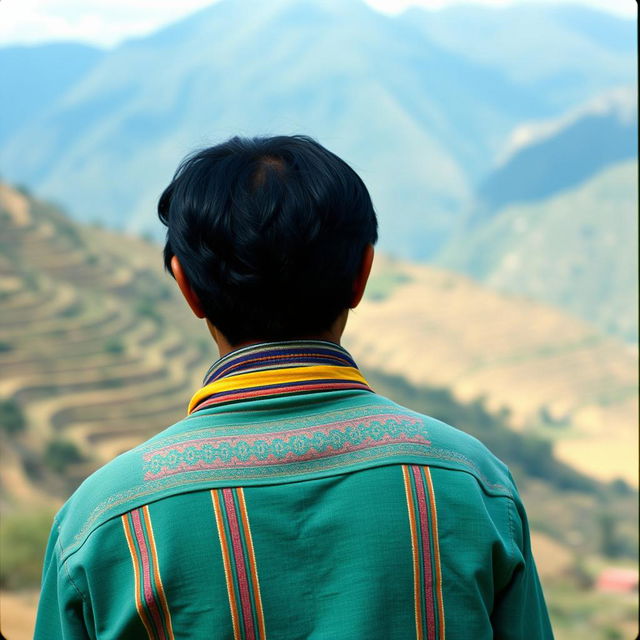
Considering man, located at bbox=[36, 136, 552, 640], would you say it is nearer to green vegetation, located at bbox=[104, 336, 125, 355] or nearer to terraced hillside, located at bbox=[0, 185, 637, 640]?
terraced hillside, located at bbox=[0, 185, 637, 640]

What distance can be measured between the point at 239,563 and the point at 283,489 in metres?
0.05

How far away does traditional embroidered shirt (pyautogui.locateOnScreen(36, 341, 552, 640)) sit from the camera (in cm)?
55

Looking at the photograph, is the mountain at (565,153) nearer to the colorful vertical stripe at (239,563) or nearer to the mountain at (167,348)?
the mountain at (167,348)

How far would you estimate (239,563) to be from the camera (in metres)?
0.55

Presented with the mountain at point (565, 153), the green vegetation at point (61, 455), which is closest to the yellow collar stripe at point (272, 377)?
the green vegetation at point (61, 455)

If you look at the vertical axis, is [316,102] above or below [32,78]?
below

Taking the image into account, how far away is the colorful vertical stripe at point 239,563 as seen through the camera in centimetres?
55

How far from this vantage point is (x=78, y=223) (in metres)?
27.5

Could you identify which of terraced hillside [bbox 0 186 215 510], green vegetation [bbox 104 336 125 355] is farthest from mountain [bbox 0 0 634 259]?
green vegetation [bbox 104 336 125 355]

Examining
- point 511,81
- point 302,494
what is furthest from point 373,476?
point 511,81

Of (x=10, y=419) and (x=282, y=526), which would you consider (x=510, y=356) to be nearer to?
(x=10, y=419)

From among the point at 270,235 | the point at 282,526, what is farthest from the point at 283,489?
the point at 270,235

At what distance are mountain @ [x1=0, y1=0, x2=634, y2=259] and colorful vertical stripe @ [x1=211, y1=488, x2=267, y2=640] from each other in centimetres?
4933

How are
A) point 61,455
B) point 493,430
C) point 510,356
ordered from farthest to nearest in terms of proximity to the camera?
point 510,356 → point 493,430 → point 61,455
